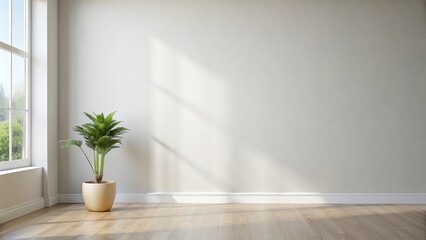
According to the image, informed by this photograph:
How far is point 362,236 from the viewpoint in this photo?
396 centimetres

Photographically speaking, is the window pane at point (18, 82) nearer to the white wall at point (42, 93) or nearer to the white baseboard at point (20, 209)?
the white wall at point (42, 93)

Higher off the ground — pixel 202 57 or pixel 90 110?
pixel 202 57

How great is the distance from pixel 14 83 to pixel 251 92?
273cm

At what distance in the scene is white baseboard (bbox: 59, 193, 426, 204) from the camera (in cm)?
564

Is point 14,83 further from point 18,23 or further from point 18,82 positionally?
point 18,23

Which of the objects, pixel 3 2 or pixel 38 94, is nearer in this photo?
pixel 3 2

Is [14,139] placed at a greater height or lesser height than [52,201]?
greater

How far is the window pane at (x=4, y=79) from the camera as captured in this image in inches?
190

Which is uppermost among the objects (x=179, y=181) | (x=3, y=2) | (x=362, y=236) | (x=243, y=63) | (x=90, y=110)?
(x=3, y=2)

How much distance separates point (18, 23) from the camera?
5230mm

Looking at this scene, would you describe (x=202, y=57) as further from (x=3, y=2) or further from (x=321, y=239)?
(x=321, y=239)

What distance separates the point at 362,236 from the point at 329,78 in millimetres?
2341

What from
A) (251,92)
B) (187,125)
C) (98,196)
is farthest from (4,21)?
(251,92)

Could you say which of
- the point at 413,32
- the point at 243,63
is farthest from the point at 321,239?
the point at 413,32
